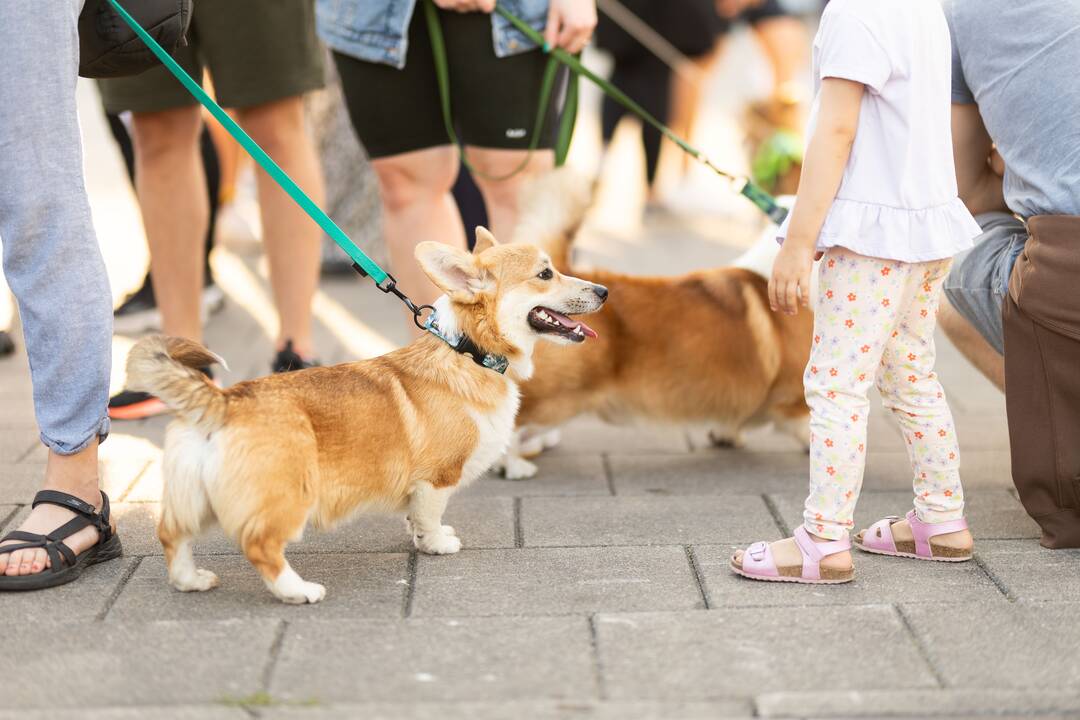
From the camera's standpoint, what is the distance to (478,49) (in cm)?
365

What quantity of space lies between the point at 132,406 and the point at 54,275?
4.73 ft

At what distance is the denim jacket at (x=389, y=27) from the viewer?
3.62 metres

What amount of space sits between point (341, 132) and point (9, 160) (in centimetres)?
383

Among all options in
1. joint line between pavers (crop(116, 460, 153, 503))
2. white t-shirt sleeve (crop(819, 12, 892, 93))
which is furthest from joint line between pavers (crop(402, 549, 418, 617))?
white t-shirt sleeve (crop(819, 12, 892, 93))

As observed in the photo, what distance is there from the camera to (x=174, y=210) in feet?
13.9

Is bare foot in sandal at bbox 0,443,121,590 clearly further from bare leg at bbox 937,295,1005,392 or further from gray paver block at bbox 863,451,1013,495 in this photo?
bare leg at bbox 937,295,1005,392

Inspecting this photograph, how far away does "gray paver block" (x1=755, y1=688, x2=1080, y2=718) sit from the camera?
2219mm

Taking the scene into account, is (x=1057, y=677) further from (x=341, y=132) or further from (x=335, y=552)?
(x=341, y=132)

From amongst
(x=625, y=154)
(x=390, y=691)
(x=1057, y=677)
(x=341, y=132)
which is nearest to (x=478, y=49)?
(x=390, y=691)

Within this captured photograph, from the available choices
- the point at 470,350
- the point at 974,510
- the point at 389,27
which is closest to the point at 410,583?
the point at 470,350

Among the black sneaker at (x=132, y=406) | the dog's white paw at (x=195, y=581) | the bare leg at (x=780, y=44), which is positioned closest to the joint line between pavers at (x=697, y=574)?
the dog's white paw at (x=195, y=581)

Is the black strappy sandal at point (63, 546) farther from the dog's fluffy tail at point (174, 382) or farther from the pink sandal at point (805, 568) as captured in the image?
the pink sandal at point (805, 568)

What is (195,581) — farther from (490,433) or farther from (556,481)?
(556,481)

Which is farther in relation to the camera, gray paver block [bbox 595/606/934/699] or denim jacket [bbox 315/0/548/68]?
denim jacket [bbox 315/0/548/68]
